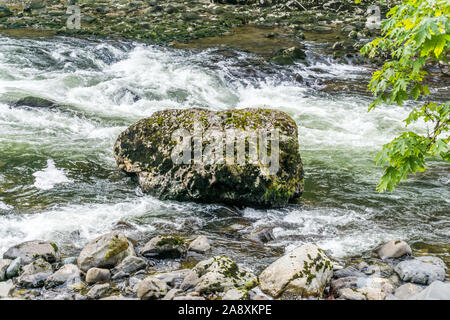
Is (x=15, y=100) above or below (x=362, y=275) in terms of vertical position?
above

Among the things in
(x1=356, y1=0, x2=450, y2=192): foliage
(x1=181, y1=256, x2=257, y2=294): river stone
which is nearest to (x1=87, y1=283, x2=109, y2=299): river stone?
(x1=181, y1=256, x2=257, y2=294): river stone

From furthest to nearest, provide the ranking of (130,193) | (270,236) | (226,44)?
(226,44)
(130,193)
(270,236)

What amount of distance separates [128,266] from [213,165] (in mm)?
2457

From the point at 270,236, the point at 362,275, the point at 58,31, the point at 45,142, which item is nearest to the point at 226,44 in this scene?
the point at 58,31

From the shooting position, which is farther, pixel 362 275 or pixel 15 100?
pixel 15 100

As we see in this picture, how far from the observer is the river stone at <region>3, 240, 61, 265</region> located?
18.5 feet

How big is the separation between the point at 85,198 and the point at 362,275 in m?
4.85

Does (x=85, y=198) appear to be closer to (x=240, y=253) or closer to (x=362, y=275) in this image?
(x=240, y=253)

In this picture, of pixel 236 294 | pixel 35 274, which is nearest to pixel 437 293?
pixel 236 294

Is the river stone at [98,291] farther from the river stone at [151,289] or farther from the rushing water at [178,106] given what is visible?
the rushing water at [178,106]

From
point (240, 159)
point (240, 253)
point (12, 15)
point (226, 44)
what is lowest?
point (240, 253)

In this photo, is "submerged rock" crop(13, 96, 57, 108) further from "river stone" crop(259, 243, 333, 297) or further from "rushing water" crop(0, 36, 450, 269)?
"river stone" crop(259, 243, 333, 297)

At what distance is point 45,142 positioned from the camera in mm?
10297

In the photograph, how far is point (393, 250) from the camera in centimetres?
597
